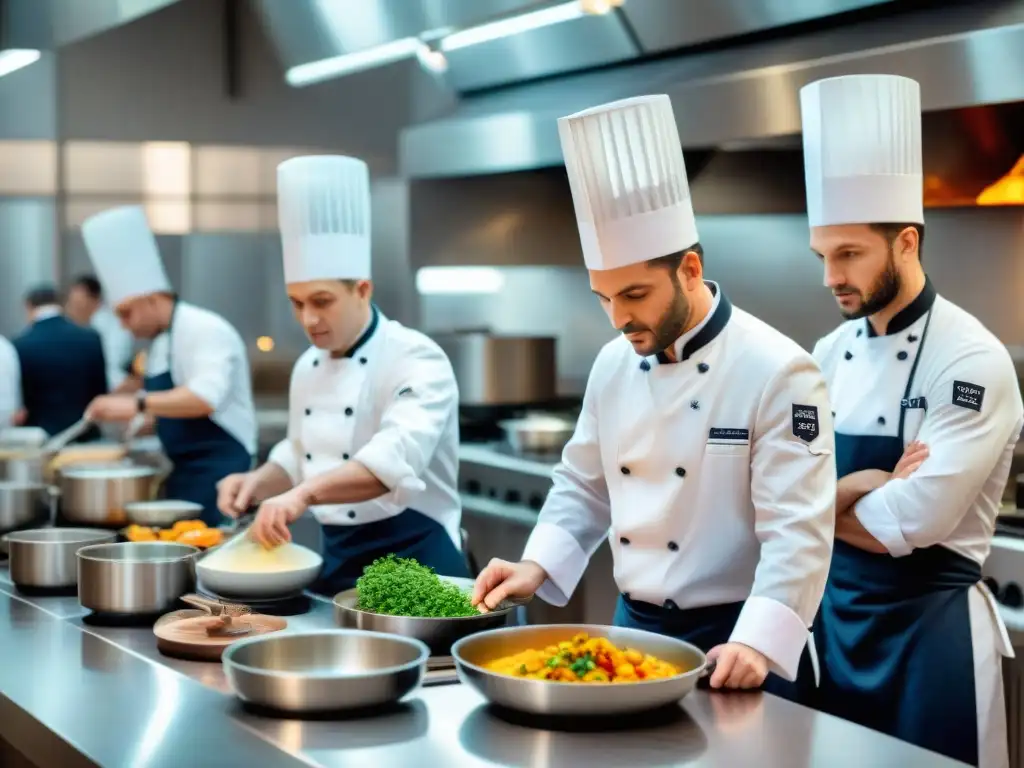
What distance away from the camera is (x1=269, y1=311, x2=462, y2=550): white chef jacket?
302cm

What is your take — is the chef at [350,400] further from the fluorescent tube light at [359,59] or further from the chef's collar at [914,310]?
the fluorescent tube light at [359,59]

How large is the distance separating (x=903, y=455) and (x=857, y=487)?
0.11 meters

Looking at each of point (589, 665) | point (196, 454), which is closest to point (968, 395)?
point (589, 665)

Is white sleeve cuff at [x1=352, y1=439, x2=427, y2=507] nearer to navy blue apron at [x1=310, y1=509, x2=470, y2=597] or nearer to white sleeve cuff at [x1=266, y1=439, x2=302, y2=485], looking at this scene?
navy blue apron at [x1=310, y1=509, x2=470, y2=597]

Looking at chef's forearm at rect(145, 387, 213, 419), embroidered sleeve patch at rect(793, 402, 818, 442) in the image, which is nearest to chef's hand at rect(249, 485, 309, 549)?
embroidered sleeve patch at rect(793, 402, 818, 442)

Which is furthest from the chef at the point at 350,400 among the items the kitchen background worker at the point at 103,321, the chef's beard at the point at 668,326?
the kitchen background worker at the point at 103,321

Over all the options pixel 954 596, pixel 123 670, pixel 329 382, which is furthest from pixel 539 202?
pixel 123 670

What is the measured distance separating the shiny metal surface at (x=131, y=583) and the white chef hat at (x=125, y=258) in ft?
8.03

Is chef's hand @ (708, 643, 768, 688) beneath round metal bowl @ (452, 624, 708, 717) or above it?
beneath

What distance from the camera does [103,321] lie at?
7.82 meters

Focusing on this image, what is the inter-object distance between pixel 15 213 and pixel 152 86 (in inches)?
39.3

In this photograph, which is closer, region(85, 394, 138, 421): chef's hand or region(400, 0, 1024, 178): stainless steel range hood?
region(400, 0, 1024, 178): stainless steel range hood

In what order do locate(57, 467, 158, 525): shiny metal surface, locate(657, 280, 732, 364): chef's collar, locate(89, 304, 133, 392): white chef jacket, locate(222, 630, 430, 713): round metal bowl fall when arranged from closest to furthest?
locate(222, 630, 430, 713): round metal bowl < locate(657, 280, 732, 364): chef's collar < locate(57, 467, 158, 525): shiny metal surface < locate(89, 304, 133, 392): white chef jacket

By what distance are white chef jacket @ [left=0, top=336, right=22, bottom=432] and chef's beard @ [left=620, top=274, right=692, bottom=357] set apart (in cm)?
427
